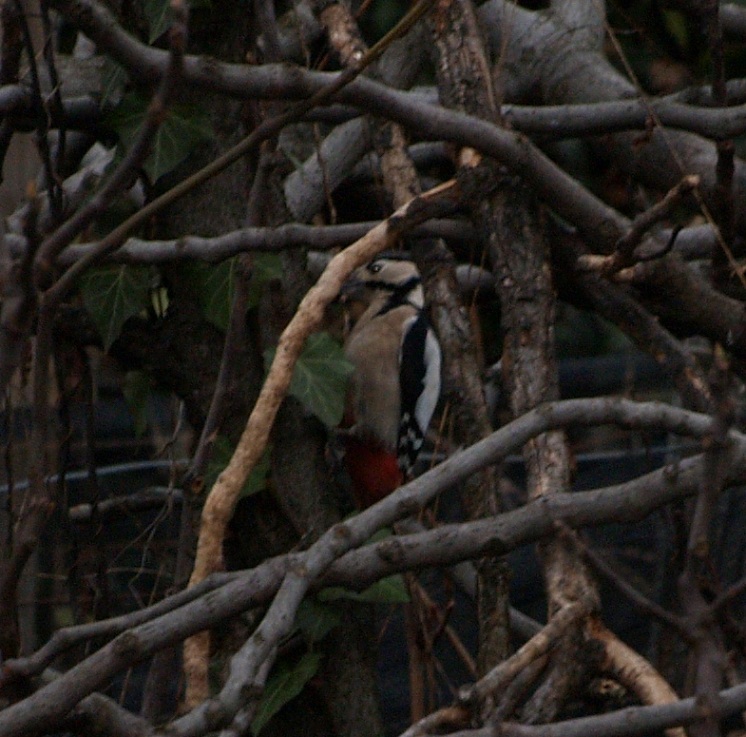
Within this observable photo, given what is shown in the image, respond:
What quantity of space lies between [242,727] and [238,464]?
0.69 m

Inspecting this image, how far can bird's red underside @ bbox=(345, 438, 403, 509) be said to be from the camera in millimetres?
3299

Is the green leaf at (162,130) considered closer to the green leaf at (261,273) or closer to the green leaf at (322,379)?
the green leaf at (261,273)

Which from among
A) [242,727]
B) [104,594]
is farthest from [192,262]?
[242,727]

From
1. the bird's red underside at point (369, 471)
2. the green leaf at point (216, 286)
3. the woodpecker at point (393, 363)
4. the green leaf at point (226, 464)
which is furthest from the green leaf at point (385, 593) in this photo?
the woodpecker at point (393, 363)

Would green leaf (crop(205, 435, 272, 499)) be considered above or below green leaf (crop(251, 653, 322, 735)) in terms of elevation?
above

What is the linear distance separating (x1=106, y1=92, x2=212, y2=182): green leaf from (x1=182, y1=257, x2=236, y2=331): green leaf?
7.2 inches

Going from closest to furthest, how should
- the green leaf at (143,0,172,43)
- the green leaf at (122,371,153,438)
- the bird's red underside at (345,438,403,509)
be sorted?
1. the green leaf at (143,0,172,43)
2. the green leaf at (122,371,153,438)
3. the bird's red underside at (345,438,403,509)

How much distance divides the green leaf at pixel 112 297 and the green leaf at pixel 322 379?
11.3 inches

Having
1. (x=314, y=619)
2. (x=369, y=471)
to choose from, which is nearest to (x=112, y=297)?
(x=314, y=619)

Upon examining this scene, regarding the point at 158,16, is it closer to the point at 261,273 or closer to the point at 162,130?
the point at 162,130

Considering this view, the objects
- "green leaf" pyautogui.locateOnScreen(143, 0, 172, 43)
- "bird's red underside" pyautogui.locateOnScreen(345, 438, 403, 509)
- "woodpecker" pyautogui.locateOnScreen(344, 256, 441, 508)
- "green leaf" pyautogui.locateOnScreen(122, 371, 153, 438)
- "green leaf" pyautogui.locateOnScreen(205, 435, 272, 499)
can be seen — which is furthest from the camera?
"woodpecker" pyautogui.locateOnScreen(344, 256, 441, 508)

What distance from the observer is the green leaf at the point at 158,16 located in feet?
7.28

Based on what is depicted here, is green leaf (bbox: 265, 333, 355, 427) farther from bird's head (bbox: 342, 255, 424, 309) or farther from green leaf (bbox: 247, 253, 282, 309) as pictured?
bird's head (bbox: 342, 255, 424, 309)

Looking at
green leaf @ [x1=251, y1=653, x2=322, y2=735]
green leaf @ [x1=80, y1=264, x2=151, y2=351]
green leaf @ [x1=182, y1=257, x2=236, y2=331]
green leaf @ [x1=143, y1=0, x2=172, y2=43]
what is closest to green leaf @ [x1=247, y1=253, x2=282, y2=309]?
green leaf @ [x1=182, y1=257, x2=236, y2=331]
